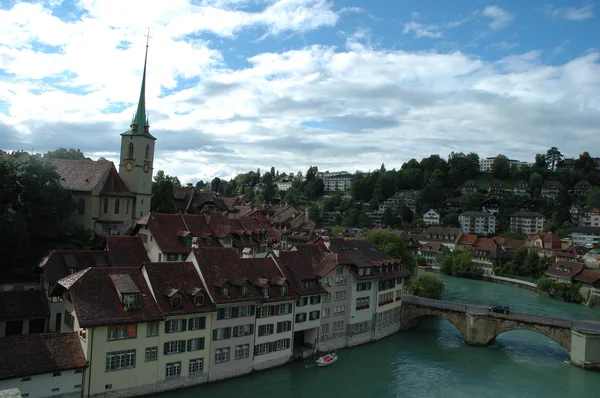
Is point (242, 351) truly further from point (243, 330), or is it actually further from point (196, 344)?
point (196, 344)

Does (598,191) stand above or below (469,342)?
above

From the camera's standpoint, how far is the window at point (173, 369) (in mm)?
29938

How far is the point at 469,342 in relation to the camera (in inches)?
1804

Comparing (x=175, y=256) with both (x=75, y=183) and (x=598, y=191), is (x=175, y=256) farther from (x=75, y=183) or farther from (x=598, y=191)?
(x=598, y=191)

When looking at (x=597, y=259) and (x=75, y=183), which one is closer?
(x=75, y=183)

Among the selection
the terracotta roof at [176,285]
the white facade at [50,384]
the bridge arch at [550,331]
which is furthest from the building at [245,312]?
the bridge arch at [550,331]

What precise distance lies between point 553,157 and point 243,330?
179773 millimetres

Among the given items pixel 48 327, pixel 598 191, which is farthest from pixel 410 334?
pixel 598 191

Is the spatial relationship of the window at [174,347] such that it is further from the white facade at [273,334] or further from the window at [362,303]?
the window at [362,303]

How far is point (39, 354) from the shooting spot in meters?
26.1

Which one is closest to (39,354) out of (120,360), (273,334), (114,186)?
(120,360)

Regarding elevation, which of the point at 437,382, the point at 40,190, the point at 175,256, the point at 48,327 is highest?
the point at 40,190

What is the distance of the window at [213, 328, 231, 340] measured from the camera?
32.2 m

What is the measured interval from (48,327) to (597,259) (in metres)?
89.2
